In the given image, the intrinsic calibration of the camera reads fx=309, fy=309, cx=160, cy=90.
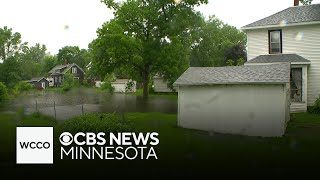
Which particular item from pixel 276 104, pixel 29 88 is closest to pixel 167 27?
pixel 29 88

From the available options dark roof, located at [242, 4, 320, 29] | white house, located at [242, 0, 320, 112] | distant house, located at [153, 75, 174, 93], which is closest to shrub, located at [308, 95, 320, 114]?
white house, located at [242, 0, 320, 112]

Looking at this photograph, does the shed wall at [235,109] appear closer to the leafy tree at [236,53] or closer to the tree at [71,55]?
the leafy tree at [236,53]

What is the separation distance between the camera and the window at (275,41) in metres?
22.8

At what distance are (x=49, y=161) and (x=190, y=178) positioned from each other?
4371 millimetres

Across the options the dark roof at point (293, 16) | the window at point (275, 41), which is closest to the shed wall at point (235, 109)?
the window at point (275, 41)

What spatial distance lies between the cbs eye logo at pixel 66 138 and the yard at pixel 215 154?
335 millimetres

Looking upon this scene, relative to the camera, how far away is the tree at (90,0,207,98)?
30.9 metres

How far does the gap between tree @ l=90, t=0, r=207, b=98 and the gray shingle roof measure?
48.5 ft

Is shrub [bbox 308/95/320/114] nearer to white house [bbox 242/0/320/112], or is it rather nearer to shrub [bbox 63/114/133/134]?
white house [bbox 242/0/320/112]

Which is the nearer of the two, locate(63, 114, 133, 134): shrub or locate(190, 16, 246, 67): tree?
locate(63, 114, 133, 134): shrub

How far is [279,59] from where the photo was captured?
860 inches

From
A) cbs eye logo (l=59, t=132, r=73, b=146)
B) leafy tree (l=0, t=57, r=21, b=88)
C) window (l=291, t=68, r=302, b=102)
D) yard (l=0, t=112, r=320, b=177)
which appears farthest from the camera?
leafy tree (l=0, t=57, r=21, b=88)

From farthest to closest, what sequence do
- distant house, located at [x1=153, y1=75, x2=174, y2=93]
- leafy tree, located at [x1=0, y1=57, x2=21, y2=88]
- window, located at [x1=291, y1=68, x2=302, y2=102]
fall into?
1. distant house, located at [x1=153, y1=75, x2=174, y2=93]
2. leafy tree, located at [x1=0, y1=57, x2=21, y2=88]
3. window, located at [x1=291, y1=68, x2=302, y2=102]

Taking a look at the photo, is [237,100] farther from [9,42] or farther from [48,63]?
[48,63]
